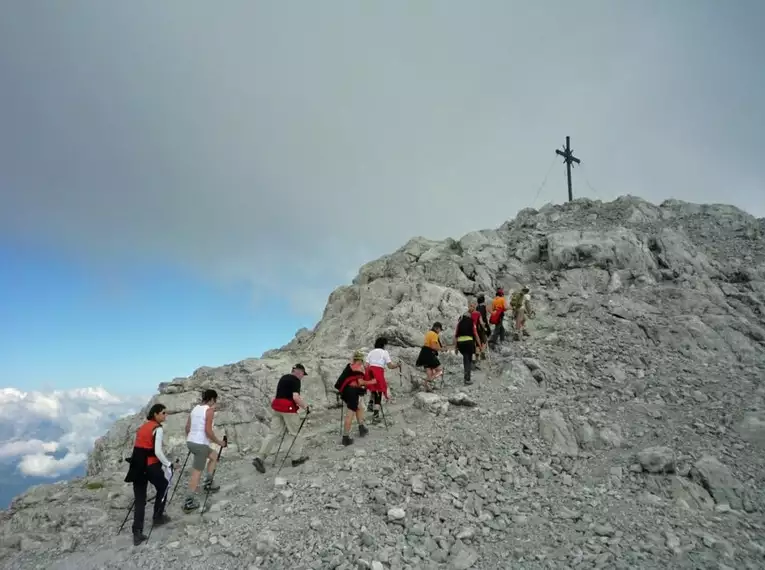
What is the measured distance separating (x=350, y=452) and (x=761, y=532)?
8899mm

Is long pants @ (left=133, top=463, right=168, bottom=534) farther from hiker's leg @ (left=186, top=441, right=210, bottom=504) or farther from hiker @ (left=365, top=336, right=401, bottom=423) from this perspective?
hiker @ (left=365, top=336, right=401, bottom=423)

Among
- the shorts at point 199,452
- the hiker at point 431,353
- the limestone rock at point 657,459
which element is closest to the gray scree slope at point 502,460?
the limestone rock at point 657,459

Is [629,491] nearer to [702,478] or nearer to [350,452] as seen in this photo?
[702,478]

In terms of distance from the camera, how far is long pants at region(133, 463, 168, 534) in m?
8.54

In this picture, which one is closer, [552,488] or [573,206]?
[552,488]

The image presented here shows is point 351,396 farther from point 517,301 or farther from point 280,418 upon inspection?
point 517,301

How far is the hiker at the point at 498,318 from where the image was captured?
1964 centimetres

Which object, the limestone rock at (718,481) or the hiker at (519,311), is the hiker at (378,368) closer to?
the limestone rock at (718,481)

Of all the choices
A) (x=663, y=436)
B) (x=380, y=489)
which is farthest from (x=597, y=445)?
(x=380, y=489)

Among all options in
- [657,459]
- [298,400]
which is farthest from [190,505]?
[657,459]

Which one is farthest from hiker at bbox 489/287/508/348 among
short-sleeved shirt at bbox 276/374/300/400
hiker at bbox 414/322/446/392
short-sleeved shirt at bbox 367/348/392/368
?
short-sleeved shirt at bbox 276/374/300/400

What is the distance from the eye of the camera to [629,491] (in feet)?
32.0

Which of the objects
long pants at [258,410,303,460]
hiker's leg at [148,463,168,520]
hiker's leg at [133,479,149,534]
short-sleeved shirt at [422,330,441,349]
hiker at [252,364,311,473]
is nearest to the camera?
hiker's leg at [133,479,149,534]

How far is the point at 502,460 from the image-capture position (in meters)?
11.0
